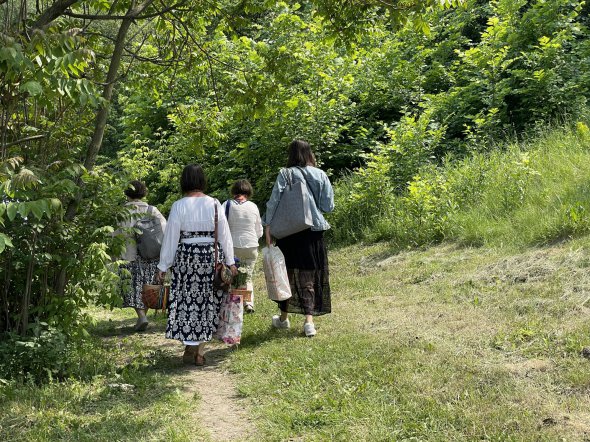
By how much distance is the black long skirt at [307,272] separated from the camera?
7395mm

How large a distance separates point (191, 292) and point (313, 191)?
66.4 inches

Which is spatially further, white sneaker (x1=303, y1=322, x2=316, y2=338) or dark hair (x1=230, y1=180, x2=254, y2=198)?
dark hair (x1=230, y1=180, x2=254, y2=198)

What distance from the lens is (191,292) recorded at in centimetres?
665

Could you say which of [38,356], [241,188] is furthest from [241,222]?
[38,356]

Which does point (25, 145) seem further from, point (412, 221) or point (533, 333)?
point (412, 221)

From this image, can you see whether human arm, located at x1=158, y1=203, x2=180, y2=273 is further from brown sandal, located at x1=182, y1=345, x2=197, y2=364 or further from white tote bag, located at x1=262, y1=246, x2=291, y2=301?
white tote bag, located at x1=262, y1=246, x2=291, y2=301

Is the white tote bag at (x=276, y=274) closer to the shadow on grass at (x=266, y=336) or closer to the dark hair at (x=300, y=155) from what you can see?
the shadow on grass at (x=266, y=336)

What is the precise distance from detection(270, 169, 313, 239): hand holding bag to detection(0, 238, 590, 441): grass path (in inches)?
43.9

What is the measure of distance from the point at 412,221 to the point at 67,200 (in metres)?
6.18

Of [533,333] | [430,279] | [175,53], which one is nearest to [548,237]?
[430,279]

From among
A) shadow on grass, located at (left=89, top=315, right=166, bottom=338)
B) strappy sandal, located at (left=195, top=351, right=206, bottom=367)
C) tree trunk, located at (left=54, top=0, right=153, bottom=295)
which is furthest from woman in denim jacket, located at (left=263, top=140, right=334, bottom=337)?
shadow on grass, located at (left=89, top=315, right=166, bottom=338)

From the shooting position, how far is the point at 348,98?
15.3 meters

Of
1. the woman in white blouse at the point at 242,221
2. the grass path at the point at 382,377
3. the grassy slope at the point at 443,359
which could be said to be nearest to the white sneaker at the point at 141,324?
the grass path at the point at 382,377

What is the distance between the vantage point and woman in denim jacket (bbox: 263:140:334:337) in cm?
735
